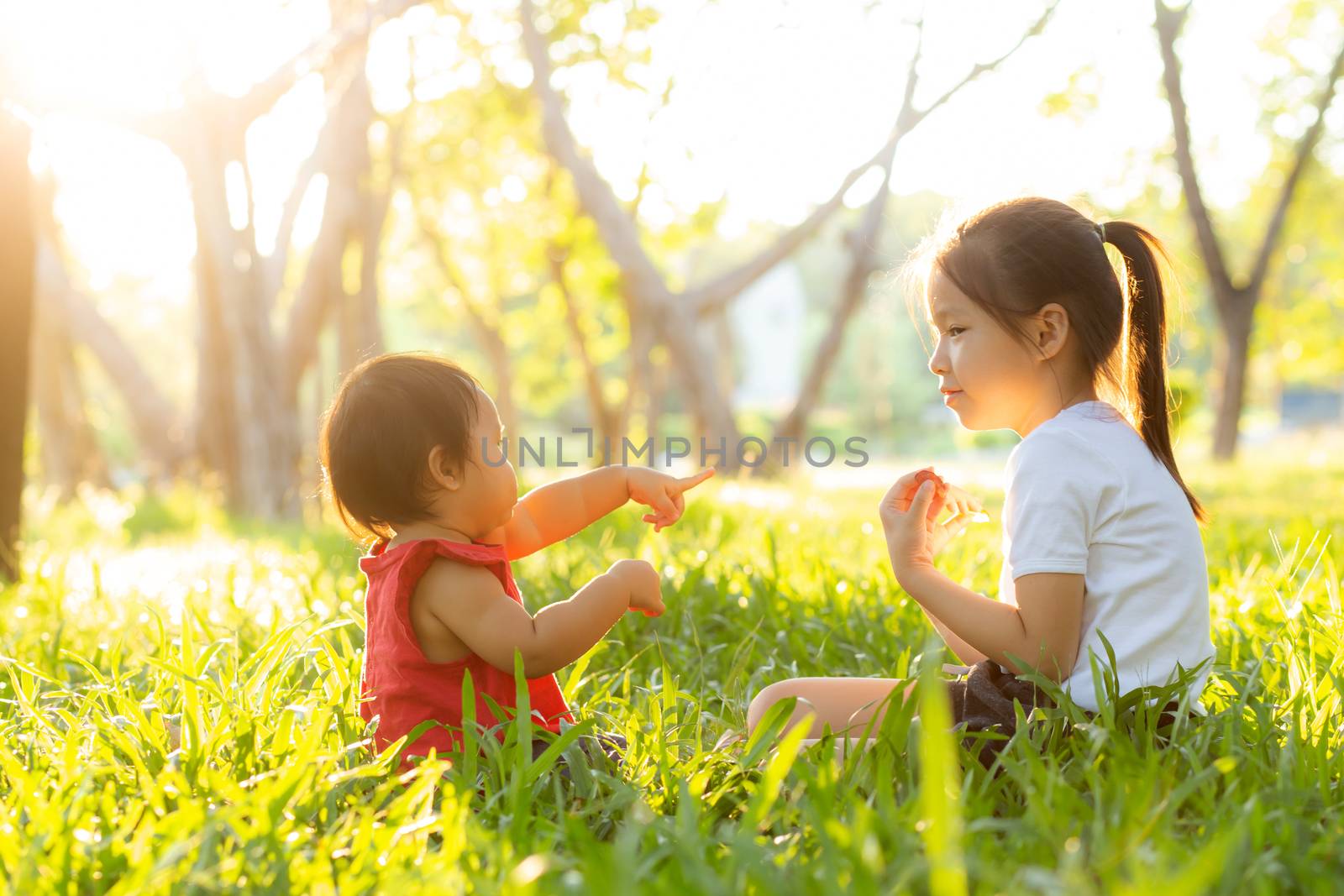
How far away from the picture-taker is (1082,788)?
5.93 ft

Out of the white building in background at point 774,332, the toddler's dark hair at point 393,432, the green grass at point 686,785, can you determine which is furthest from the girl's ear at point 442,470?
the white building in background at point 774,332

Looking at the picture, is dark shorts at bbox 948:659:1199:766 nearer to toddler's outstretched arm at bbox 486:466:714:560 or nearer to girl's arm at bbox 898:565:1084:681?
girl's arm at bbox 898:565:1084:681

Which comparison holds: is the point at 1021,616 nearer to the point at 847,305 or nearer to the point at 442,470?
the point at 442,470

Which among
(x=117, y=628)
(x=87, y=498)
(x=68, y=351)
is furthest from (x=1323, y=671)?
(x=68, y=351)

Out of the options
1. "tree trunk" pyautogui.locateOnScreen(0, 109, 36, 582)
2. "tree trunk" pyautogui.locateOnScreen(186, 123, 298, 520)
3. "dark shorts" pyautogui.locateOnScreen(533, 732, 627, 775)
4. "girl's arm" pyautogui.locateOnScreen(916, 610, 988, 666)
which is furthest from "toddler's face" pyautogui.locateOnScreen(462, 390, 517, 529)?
"tree trunk" pyautogui.locateOnScreen(186, 123, 298, 520)

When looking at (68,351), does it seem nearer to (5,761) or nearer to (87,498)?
(87,498)

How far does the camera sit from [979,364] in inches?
82.0

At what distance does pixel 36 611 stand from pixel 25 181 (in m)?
1.66

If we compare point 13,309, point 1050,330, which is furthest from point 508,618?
point 13,309

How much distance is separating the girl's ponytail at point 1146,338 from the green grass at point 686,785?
0.45 m

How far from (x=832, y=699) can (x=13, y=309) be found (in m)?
3.55

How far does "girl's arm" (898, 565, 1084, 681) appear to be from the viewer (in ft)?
6.32

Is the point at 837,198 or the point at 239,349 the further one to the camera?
the point at 837,198

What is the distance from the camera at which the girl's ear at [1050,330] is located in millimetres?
2033
